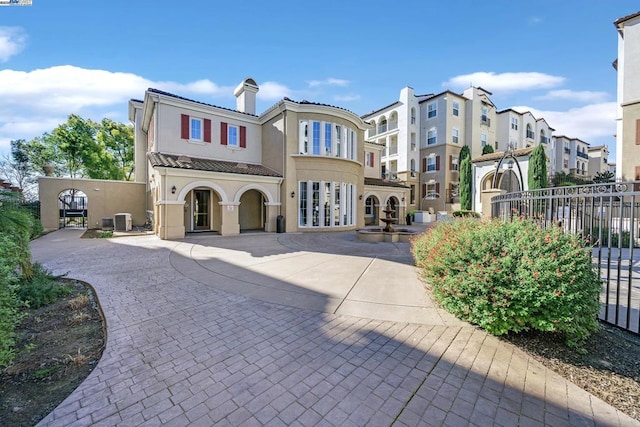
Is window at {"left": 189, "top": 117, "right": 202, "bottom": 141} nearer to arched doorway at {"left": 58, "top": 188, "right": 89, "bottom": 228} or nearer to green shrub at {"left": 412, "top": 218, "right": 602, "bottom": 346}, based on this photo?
arched doorway at {"left": 58, "top": 188, "right": 89, "bottom": 228}

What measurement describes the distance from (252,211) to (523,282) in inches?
651

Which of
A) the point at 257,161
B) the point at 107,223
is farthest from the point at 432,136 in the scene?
the point at 107,223

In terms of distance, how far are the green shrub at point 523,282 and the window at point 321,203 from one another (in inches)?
500

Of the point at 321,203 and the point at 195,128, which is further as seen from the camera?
the point at 321,203

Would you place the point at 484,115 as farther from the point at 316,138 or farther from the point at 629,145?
the point at 316,138

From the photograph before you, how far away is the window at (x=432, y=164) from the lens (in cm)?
3266

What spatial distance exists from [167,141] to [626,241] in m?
21.6

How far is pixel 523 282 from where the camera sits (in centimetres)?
356

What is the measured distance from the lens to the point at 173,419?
94.9 inches

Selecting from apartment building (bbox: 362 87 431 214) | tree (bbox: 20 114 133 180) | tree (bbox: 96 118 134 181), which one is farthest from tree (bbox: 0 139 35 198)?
apartment building (bbox: 362 87 431 214)

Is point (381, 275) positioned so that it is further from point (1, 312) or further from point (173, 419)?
point (1, 312)

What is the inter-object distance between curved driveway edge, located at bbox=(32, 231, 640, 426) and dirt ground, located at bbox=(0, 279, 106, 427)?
18 cm

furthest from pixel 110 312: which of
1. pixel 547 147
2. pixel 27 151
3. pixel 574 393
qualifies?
pixel 547 147

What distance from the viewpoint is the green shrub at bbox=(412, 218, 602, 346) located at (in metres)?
3.51
